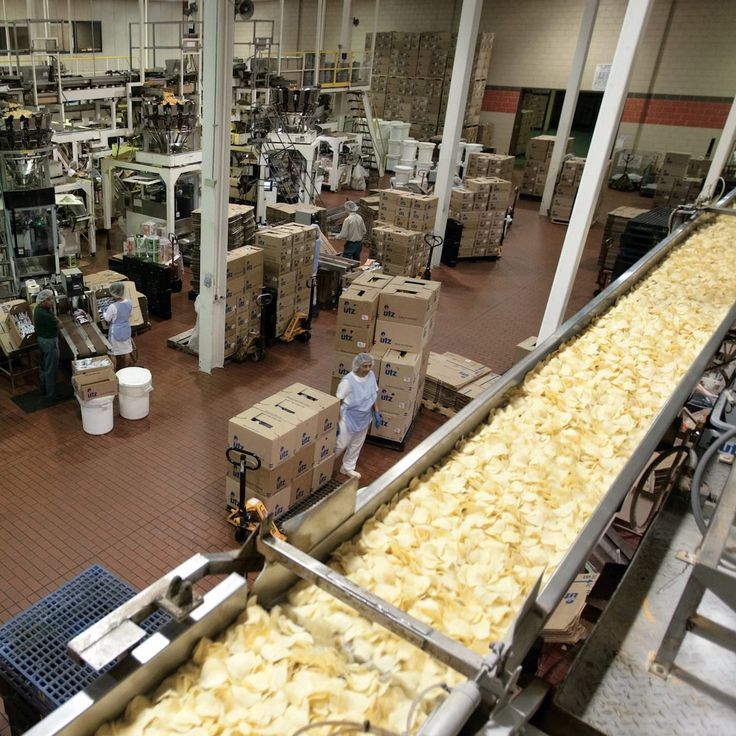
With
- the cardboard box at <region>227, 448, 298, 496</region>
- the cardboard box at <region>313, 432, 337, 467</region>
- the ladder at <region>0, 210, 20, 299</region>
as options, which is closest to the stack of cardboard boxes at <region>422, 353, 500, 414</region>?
the cardboard box at <region>313, 432, 337, 467</region>

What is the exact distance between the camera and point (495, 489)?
2.95 m

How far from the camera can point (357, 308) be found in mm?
7207

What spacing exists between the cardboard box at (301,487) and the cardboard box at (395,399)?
1384 mm

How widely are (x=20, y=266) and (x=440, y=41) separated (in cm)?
1766

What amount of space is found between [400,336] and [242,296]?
2.60m

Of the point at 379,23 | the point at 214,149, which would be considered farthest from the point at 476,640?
the point at 379,23

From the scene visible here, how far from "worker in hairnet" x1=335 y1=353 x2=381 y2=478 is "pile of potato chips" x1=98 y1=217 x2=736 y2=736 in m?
2.25

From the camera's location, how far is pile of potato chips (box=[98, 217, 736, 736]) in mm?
1823

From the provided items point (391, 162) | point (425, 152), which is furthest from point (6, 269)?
point (391, 162)

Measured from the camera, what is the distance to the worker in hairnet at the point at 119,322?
306 inches

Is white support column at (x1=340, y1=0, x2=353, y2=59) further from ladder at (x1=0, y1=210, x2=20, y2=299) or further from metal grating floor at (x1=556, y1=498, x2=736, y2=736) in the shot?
metal grating floor at (x1=556, y1=498, x2=736, y2=736)

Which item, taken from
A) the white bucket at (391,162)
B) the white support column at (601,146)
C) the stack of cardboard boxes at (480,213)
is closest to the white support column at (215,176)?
the white support column at (601,146)

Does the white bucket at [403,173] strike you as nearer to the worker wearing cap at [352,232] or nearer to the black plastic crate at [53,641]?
the worker wearing cap at [352,232]

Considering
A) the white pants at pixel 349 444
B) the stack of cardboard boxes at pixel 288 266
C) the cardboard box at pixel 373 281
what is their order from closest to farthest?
the white pants at pixel 349 444
the cardboard box at pixel 373 281
the stack of cardboard boxes at pixel 288 266
